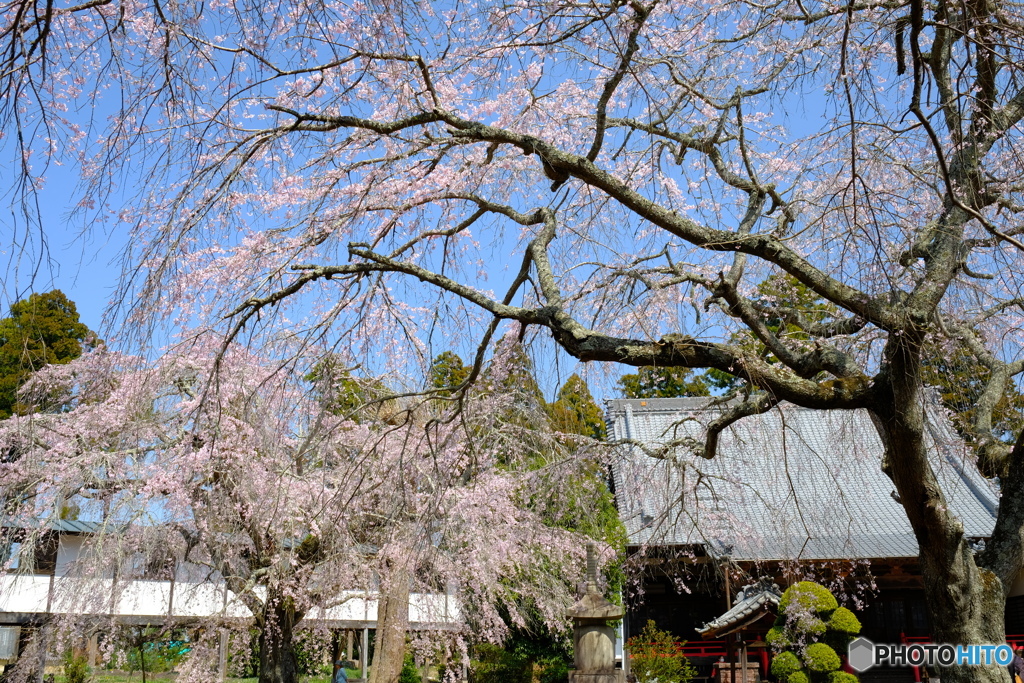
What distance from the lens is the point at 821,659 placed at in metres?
8.98

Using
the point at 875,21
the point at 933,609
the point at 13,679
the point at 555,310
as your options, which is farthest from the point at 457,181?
the point at 13,679

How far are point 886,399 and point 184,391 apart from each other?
7365mm

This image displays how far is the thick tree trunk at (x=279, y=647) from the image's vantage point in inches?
361

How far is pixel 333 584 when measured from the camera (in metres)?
8.84

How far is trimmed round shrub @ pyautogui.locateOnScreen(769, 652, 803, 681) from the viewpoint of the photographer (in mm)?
9078

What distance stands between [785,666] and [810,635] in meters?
0.52

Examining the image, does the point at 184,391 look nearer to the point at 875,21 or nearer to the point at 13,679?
the point at 13,679

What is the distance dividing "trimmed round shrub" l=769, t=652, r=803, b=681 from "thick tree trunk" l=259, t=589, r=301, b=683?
5445 millimetres

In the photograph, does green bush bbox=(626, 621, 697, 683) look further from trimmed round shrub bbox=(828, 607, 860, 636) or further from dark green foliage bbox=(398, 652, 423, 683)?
dark green foliage bbox=(398, 652, 423, 683)

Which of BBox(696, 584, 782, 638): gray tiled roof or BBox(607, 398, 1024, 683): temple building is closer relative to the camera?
BBox(696, 584, 782, 638): gray tiled roof

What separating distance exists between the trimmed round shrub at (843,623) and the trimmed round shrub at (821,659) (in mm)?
251

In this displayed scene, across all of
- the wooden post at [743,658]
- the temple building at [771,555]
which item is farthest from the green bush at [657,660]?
the wooden post at [743,658]

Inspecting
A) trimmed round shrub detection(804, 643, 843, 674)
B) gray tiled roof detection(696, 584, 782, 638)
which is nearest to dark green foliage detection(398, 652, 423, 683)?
gray tiled roof detection(696, 584, 782, 638)

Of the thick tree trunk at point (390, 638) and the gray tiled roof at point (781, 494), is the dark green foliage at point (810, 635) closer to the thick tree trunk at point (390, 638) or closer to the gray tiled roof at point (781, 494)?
the gray tiled roof at point (781, 494)
